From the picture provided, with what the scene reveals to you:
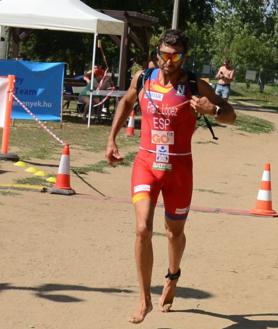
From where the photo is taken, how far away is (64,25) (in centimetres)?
1967

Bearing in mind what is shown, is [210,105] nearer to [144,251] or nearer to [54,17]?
[144,251]

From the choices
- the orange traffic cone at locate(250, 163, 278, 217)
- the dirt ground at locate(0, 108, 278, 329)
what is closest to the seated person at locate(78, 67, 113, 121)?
the dirt ground at locate(0, 108, 278, 329)

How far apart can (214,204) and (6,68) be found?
862 cm

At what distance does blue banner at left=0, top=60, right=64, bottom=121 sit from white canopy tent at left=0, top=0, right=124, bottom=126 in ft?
6.24

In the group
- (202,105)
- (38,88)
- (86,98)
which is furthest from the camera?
(86,98)

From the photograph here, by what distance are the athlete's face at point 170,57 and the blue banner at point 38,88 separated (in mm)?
11578

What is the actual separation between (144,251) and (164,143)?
2.45ft


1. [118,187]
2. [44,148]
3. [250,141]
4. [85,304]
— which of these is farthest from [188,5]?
[85,304]

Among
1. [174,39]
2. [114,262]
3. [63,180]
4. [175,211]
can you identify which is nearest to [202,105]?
[174,39]

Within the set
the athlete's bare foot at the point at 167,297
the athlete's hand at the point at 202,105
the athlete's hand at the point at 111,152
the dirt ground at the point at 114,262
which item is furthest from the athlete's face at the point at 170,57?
the dirt ground at the point at 114,262

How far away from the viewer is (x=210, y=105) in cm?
513

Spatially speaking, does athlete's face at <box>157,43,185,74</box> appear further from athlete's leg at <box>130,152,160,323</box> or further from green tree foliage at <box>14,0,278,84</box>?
green tree foliage at <box>14,0,278,84</box>

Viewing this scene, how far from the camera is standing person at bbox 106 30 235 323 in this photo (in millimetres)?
5297

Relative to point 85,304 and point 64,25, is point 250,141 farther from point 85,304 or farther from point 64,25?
point 85,304
